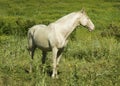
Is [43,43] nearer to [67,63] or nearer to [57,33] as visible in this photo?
[57,33]

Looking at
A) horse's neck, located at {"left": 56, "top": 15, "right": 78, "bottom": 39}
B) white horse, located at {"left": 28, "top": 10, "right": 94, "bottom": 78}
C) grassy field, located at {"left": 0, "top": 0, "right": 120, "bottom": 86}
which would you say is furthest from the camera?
horse's neck, located at {"left": 56, "top": 15, "right": 78, "bottom": 39}

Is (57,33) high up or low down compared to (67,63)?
up

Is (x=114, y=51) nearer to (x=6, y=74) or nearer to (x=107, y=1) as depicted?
(x=6, y=74)

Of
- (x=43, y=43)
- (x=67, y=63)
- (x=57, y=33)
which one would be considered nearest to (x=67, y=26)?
Answer: (x=57, y=33)

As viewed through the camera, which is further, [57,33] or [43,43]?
[43,43]

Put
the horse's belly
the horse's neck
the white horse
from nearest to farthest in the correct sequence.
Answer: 1. the white horse
2. the horse's neck
3. the horse's belly

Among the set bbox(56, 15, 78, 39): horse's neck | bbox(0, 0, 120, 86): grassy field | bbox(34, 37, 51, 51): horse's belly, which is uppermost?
bbox(56, 15, 78, 39): horse's neck

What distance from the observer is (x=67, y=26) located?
417 inches

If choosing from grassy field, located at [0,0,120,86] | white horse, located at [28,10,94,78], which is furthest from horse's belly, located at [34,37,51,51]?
grassy field, located at [0,0,120,86]

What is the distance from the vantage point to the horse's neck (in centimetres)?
1051

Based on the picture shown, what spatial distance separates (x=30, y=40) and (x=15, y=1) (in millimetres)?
45884

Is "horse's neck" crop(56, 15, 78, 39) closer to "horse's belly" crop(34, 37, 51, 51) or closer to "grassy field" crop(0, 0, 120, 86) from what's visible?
"horse's belly" crop(34, 37, 51, 51)

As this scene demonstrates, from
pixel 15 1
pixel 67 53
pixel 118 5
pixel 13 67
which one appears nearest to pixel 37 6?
pixel 15 1

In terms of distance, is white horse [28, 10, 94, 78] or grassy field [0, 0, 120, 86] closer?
grassy field [0, 0, 120, 86]
